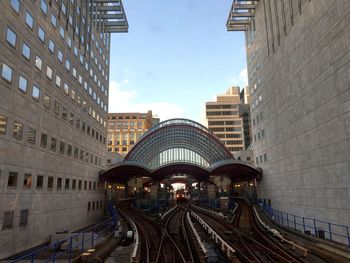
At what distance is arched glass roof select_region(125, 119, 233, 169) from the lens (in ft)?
286

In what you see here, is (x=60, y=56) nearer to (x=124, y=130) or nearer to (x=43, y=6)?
(x=43, y=6)

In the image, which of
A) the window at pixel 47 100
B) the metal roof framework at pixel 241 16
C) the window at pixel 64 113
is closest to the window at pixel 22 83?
the window at pixel 47 100

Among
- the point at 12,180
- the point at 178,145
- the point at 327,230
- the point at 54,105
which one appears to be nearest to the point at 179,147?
the point at 178,145

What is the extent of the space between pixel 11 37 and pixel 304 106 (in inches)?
1141

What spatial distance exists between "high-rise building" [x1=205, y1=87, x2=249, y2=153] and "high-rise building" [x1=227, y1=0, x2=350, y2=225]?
78.4 meters

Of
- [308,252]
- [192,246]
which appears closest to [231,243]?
[192,246]

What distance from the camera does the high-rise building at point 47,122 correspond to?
73.5ft

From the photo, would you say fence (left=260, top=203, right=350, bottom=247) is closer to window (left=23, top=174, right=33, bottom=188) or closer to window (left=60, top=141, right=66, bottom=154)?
window (left=23, top=174, right=33, bottom=188)

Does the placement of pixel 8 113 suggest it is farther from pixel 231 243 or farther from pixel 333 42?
pixel 333 42

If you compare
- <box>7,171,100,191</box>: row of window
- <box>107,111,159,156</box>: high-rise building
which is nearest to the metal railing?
<box>7,171,100,191</box>: row of window

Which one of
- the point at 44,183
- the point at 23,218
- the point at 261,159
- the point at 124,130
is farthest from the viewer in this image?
the point at 124,130

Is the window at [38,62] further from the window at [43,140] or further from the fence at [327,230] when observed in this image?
the fence at [327,230]

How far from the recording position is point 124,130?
136750 mm

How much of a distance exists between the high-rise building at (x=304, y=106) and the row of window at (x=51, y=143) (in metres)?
27.3
